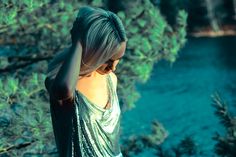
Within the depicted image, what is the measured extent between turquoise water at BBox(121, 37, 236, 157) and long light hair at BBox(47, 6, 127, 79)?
5179mm

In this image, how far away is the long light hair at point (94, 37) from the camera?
7.55 feet

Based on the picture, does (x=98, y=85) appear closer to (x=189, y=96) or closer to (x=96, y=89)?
(x=96, y=89)

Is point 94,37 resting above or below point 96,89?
above

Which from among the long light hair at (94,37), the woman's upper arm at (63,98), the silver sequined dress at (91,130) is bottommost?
the silver sequined dress at (91,130)

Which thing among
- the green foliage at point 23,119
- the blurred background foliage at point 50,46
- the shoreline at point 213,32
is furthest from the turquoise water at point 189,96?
the shoreline at point 213,32

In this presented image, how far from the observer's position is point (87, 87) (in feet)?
8.00

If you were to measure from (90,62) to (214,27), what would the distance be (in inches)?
1142

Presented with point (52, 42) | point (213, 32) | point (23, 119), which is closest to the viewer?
point (23, 119)

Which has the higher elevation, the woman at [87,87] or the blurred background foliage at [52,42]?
the woman at [87,87]

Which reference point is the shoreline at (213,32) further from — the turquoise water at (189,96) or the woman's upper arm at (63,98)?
the woman's upper arm at (63,98)

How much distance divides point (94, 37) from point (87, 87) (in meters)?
0.21

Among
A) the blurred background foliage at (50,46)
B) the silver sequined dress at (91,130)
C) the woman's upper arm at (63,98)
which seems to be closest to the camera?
the woman's upper arm at (63,98)

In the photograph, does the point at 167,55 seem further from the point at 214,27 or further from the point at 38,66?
the point at 214,27

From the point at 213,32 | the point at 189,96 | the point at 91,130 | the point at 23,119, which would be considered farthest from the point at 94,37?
the point at 213,32
